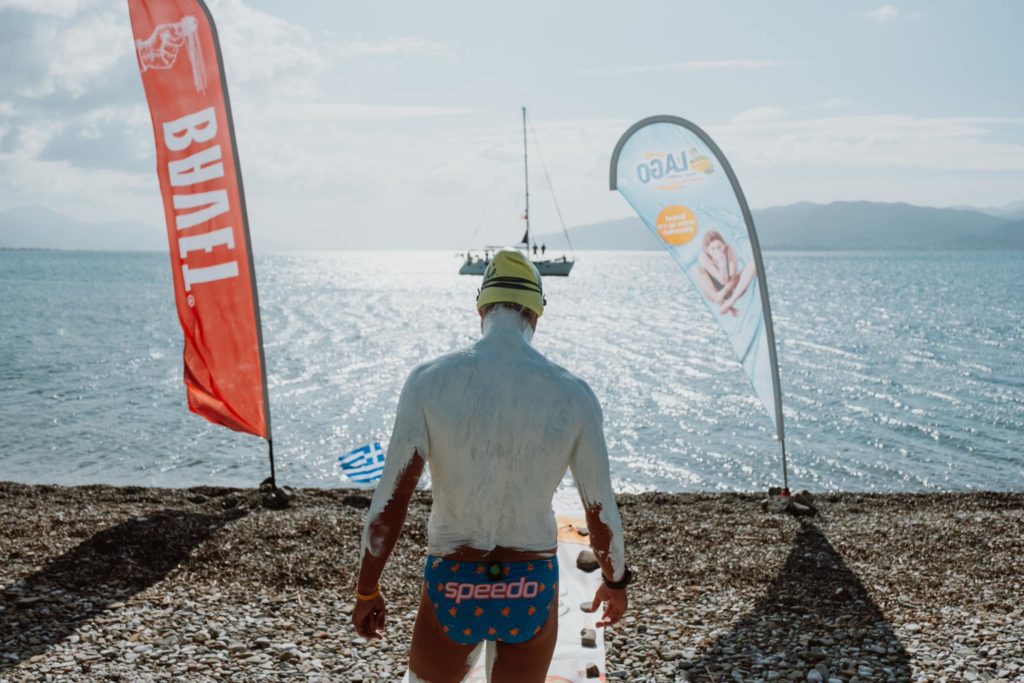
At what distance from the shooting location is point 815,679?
5426 millimetres

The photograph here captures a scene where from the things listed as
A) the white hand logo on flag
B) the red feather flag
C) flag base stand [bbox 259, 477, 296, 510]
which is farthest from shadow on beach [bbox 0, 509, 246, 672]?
the white hand logo on flag

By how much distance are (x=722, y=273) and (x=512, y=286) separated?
7.31m

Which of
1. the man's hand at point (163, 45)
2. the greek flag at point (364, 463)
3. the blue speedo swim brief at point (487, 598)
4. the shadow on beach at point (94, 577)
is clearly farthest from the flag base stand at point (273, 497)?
the blue speedo swim brief at point (487, 598)

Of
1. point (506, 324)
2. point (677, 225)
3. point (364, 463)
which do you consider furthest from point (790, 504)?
point (364, 463)

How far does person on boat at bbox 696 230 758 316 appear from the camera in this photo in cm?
1003

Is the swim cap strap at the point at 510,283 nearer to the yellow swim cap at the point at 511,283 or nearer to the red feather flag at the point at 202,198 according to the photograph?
the yellow swim cap at the point at 511,283

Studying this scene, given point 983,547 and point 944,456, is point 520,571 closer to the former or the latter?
point 983,547

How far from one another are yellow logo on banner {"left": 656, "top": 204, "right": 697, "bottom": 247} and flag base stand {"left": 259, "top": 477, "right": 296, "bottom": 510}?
18.8 feet

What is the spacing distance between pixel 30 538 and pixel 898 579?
8.39 meters

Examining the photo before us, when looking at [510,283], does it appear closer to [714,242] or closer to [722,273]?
[714,242]

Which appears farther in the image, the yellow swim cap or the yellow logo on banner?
the yellow logo on banner

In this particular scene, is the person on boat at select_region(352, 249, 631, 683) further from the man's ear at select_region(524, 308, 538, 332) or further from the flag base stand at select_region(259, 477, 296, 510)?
the flag base stand at select_region(259, 477, 296, 510)

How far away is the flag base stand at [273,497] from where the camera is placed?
10.7 meters

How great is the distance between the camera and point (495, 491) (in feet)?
10.3
